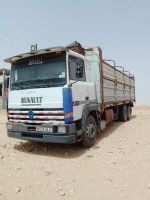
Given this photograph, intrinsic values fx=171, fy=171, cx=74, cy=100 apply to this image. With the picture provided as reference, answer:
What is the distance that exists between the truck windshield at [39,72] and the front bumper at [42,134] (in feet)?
3.25

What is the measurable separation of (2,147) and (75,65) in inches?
123

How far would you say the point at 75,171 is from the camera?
3342 mm

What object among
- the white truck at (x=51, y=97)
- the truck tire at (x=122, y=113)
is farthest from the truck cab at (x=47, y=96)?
the truck tire at (x=122, y=113)

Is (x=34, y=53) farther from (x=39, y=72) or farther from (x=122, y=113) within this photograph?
(x=122, y=113)

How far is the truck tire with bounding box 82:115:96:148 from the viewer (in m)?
4.45

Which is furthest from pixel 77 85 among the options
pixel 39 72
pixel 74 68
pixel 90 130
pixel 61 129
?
pixel 90 130

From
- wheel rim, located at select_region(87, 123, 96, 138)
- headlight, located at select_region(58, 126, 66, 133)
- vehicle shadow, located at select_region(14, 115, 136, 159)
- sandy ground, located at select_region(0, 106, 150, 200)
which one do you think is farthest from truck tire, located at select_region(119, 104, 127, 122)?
headlight, located at select_region(58, 126, 66, 133)

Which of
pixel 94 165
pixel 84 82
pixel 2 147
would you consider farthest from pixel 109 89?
pixel 2 147

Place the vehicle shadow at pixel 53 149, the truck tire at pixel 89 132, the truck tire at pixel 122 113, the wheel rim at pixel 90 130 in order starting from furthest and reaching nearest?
the truck tire at pixel 122 113, the wheel rim at pixel 90 130, the truck tire at pixel 89 132, the vehicle shadow at pixel 53 149

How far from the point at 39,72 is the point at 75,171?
8.11 feet

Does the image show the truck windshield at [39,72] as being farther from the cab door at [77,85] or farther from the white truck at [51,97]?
the cab door at [77,85]

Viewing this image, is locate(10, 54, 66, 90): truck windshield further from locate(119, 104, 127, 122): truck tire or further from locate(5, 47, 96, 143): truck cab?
locate(119, 104, 127, 122): truck tire

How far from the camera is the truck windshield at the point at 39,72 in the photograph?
4.07m

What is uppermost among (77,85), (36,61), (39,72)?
(36,61)
